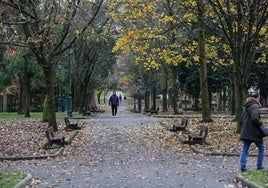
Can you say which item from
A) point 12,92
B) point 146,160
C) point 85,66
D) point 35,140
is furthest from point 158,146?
point 12,92

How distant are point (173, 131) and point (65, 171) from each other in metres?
10.9

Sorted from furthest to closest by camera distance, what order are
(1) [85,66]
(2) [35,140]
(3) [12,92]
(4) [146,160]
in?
(3) [12,92] → (1) [85,66] → (2) [35,140] → (4) [146,160]

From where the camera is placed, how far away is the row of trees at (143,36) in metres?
16.0

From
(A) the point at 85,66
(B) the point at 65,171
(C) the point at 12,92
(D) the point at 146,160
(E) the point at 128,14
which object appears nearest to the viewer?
(B) the point at 65,171

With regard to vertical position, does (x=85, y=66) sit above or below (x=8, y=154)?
above

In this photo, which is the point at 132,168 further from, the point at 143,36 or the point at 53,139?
the point at 143,36

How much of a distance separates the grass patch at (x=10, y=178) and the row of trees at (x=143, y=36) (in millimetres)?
3411

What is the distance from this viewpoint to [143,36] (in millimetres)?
25766

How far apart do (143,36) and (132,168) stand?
1368cm

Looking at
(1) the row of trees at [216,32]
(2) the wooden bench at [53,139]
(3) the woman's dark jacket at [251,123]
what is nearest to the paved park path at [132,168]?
(2) the wooden bench at [53,139]

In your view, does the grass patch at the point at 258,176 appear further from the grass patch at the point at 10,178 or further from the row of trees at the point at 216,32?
the row of trees at the point at 216,32

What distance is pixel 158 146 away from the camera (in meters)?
18.0

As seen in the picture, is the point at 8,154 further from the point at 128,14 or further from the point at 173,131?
the point at 128,14

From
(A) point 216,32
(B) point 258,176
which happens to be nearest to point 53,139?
(B) point 258,176
